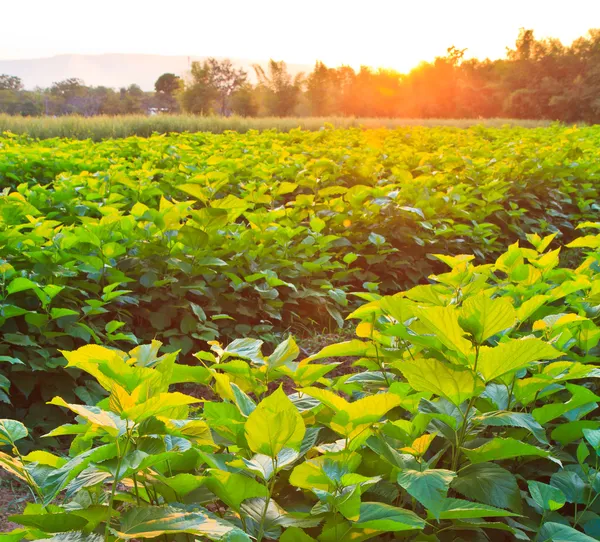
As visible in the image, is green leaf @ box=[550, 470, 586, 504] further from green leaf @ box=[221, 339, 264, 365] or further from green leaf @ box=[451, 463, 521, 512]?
green leaf @ box=[221, 339, 264, 365]

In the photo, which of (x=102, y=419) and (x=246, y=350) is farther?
(x=246, y=350)

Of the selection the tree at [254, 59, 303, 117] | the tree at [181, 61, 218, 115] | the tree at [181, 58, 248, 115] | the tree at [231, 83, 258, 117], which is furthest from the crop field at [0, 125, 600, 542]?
the tree at [181, 61, 218, 115]

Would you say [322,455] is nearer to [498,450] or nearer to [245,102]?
[498,450]

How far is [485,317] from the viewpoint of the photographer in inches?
43.3

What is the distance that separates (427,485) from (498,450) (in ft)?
0.77

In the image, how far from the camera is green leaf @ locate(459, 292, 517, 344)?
1090 millimetres

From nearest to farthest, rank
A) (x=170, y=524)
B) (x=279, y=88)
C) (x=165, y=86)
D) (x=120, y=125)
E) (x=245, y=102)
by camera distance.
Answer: (x=170, y=524) → (x=120, y=125) → (x=279, y=88) → (x=245, y=102) → (x=165, y=86)

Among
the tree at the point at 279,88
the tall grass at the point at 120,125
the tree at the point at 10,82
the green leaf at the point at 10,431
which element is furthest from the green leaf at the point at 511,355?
the tree at the point at 10,82

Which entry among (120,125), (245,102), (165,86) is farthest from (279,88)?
(120,125)

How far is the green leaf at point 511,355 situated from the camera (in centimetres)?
101

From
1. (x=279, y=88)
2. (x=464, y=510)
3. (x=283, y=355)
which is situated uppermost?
(x=279, y=88)

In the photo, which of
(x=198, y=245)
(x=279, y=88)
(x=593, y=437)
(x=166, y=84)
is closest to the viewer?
(x=593, y=437)

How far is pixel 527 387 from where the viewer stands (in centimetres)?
127

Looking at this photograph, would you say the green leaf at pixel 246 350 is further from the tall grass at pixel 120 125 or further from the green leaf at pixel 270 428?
the tall grass at pixel 120 125
